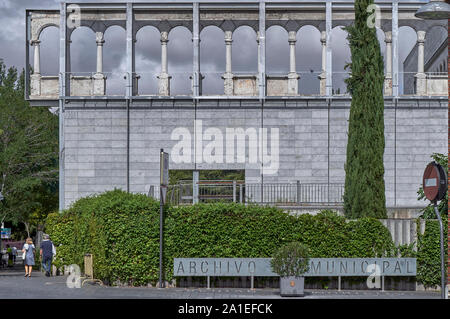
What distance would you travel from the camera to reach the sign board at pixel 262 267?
2425 centimetres

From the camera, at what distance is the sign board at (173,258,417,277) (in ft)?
79.6

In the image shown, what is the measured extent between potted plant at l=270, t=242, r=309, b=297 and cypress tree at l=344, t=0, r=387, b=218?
5.18 m

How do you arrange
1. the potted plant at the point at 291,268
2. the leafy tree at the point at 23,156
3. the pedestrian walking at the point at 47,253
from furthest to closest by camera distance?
the leafy tree at the point at 23,156 → the pedestrian walking at the point at 47,253 → the potted plant at the point at 291,268

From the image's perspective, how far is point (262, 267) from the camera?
24266 mm

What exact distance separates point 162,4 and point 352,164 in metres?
15.4

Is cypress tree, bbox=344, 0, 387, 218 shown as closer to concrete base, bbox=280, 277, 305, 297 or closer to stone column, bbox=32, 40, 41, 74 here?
concrete base, bbox=280, 277, 305, 297

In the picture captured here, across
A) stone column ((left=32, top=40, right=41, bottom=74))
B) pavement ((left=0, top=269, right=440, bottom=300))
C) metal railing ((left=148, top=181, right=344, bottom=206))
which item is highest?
stone column ((left=32, top=40, right=41, bottom=74))

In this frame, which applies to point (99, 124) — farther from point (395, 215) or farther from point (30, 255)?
point (395, 215)

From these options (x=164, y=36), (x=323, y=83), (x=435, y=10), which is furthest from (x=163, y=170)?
(x=164, y=36)

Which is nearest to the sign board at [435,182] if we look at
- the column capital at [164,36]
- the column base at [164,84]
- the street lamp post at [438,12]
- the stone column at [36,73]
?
the street lamp post at [438,12]

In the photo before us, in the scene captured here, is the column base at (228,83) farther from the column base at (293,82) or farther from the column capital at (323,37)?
the column capital at (323,37)

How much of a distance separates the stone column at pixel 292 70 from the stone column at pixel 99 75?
9.19 meters

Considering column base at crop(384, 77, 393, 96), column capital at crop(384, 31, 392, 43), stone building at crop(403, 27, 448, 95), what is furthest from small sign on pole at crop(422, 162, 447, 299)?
column capital at crop(384, 31, 392, 43)

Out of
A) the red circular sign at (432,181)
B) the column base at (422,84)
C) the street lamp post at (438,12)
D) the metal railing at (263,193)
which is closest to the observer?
the red circular sign at (432,181)
